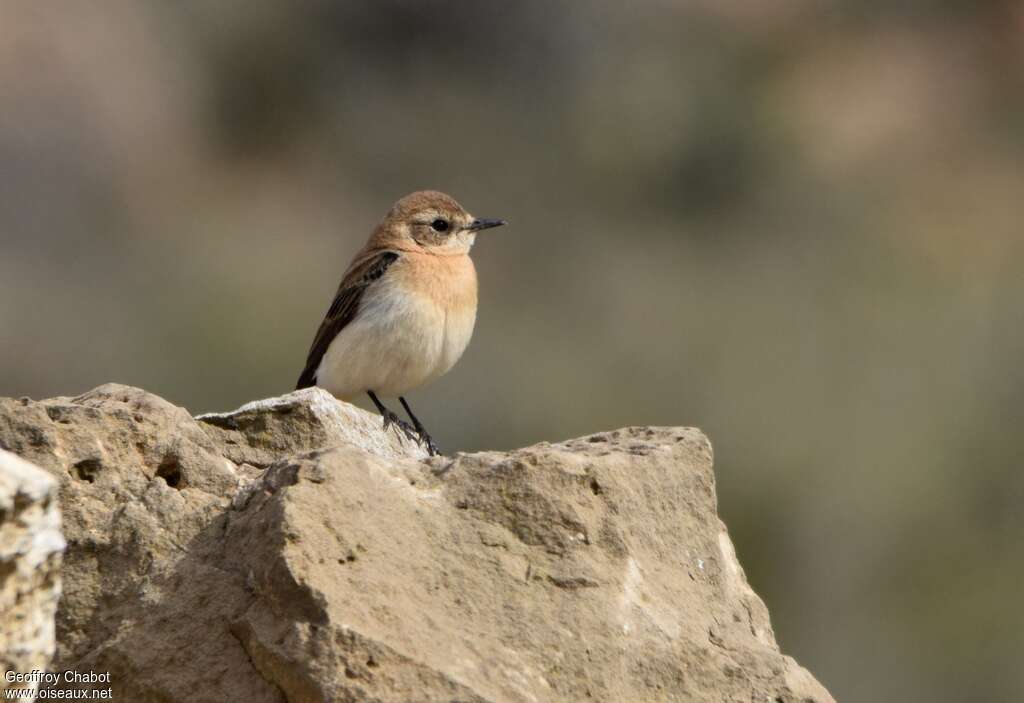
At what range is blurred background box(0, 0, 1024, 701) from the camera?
18.9 metres

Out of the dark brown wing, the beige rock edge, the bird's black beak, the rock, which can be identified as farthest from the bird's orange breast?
the rock

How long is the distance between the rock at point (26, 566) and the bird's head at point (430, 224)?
5.85 m

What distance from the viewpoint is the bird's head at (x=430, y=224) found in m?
10.2

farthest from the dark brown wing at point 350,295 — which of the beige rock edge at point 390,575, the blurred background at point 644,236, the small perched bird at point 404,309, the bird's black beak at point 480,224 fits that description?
the blurred background at point 644,236

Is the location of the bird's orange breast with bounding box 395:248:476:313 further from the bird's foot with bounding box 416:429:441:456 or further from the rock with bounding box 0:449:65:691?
the rock with bounding box 0:449:65:691

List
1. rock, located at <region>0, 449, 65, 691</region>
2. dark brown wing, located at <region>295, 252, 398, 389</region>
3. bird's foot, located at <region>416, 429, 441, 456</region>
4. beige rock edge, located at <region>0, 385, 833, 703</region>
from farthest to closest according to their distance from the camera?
dark brown wing, located at <region>295, 252, 398, 389</region> < bird's foot, located at <region>416, 429, 441, 456</region> < beige rock edge, located at <region>0, 385, 833, 703</region> < rock, located at <region>0, 449, 65, 691</region>

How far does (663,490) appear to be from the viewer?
5770mm

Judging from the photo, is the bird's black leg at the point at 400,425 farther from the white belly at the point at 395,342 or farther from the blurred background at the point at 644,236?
the blurred background at the point at 644,236

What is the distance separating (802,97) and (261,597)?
80.6 feet

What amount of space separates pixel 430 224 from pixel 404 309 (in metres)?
0.80

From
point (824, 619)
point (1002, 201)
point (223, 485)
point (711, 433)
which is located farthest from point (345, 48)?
point (223, 485)

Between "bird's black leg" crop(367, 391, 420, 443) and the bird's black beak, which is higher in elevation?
the bird's black beak

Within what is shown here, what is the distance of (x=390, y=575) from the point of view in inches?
199

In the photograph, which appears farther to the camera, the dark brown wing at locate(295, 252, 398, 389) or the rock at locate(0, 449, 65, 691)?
the dark brown wing at locate(295, 252, 398, 389)
